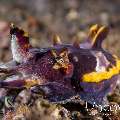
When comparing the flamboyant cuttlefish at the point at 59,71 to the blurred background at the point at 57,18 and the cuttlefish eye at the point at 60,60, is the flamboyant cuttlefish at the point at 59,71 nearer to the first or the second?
the cuttlefish eye at the point at 60,60

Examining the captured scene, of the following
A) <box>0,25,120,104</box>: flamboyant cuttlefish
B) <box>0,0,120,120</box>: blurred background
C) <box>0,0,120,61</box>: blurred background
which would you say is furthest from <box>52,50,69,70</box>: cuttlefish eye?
<box>0,0,120,61</box>: blurred background

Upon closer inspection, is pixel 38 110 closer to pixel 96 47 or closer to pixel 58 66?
pixel 58 66

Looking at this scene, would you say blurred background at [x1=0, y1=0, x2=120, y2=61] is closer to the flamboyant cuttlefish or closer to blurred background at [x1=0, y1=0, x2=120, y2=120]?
blurred background at [x1=0, y1=0, x2=120, y2=120]

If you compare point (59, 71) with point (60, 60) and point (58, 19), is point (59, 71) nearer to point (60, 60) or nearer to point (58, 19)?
point (60, 60)

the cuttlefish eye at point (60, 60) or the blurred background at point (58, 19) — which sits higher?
the blurred background at point (58, 19)

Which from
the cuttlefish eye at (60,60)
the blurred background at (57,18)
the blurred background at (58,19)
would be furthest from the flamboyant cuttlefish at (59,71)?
the blurred background at (57,18)

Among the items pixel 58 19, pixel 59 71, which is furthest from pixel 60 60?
pixel 58 19

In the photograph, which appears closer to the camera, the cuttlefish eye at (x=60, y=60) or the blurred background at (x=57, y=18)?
the cuttlefish eye at (x=60, y=60)

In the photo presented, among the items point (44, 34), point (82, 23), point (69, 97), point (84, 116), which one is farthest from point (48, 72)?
point (82, 23)
